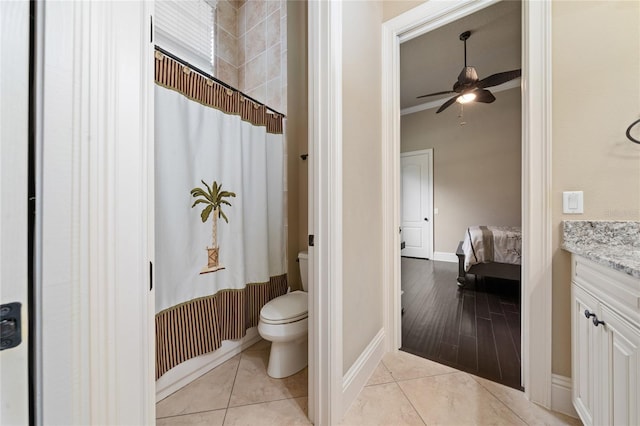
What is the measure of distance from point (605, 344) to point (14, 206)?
1683 mm

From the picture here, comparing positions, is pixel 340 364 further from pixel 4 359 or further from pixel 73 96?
pixel 73 96

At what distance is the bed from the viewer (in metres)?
2.85

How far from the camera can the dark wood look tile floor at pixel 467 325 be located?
1643mm

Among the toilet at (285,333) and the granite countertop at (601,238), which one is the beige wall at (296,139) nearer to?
the toilet at (285,333)

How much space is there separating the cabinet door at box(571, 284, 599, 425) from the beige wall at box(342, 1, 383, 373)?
0.96 metres

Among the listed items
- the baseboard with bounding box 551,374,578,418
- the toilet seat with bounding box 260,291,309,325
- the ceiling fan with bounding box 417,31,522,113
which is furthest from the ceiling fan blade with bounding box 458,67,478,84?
the toilet seat with bounding box 260,291,309,325

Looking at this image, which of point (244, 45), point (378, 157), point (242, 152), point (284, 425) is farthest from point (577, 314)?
point (244, 45)

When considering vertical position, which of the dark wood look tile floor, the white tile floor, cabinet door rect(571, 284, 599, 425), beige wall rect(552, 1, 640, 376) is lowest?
the white tile floor

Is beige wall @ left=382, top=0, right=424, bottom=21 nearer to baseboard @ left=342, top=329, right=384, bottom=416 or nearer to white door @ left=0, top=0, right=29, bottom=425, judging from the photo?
white door @ left=0, top=0, right=29, bottom=425

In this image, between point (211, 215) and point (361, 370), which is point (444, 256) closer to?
point (361, 370)

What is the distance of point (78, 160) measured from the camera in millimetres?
452

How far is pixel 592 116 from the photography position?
1205 millimetres

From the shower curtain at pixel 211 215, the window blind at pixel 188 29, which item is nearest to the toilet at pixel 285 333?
the shower curtain at pixel 211 215

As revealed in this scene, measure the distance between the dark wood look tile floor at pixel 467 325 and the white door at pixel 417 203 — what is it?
1.54 m
